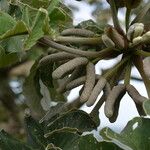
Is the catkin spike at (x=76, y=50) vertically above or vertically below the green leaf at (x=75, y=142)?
above

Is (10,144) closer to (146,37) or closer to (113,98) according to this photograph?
(113,98)

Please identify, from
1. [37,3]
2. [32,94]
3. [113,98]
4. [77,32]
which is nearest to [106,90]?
[113,98]

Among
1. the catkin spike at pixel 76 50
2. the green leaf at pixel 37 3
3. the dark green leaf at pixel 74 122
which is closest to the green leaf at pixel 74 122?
the dark green leaf at pixel 74 122

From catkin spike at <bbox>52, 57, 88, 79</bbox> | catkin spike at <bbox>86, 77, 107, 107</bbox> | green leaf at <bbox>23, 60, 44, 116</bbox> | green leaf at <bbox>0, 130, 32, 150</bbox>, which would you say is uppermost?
catkin spike at <bbox>52, 57, 88, 79</bbox>

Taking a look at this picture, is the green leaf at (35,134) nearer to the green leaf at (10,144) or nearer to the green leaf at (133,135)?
the green leaf at (10,144)

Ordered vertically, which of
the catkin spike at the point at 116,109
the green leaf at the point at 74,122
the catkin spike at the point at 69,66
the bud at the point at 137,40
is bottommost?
the green leaf at the point at 74,122

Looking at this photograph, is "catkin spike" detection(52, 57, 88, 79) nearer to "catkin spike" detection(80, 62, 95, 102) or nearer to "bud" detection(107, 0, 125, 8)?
"catkin spike" detection(80, 62, 95, 102)

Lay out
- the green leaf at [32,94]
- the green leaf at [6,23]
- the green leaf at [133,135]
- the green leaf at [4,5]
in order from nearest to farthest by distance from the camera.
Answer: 1. the green leaf at [133,135]
2. the green leaf at [6,23]
3. the green leaf at [4,5]
4. the green leaf at [32,94]

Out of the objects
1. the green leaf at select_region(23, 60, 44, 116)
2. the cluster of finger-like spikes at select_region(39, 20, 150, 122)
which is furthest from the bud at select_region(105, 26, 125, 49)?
the green leaf at select_region(23, 60, 44, 116)
